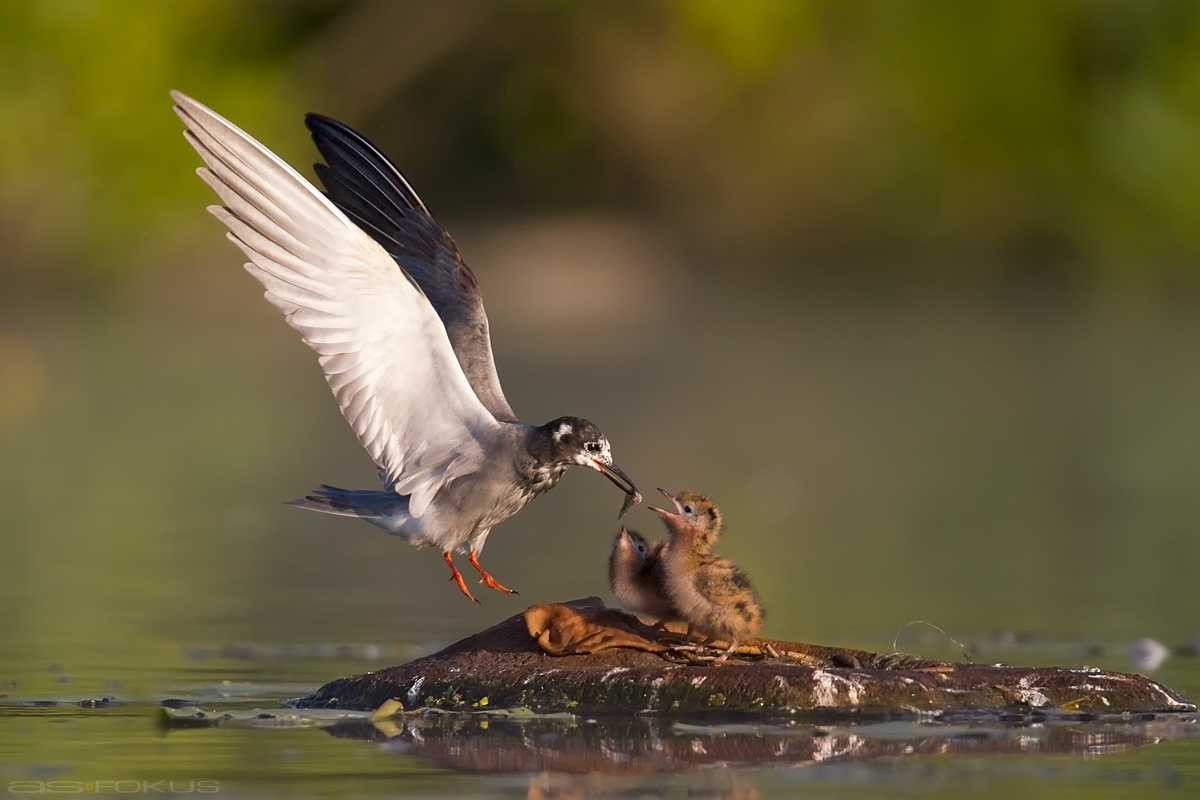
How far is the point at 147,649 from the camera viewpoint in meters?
9.43

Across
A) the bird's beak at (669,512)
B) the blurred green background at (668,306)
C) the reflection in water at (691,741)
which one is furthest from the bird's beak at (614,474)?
the blurred green background at (668,306)

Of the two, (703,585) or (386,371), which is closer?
(703,585)

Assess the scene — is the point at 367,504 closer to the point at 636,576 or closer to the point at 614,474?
the point at 614,474

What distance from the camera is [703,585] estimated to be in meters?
8.10

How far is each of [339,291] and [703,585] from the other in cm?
167

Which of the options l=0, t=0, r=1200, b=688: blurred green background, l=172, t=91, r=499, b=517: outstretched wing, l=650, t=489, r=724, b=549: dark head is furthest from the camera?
l=0, t=0, r=1200, b=688: blurred green background

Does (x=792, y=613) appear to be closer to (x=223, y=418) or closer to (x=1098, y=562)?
(x=1098, y=562)

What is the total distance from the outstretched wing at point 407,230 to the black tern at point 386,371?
0.18 metres

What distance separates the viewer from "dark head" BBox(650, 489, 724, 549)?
8195mm

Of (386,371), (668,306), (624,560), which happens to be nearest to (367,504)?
(386,371)

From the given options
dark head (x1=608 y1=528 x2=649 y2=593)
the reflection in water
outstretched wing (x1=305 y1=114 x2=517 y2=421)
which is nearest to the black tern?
outstretched wing (x1=305 y1=114 x2=517 y2=421)

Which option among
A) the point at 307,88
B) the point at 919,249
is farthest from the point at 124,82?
the point at 919,249

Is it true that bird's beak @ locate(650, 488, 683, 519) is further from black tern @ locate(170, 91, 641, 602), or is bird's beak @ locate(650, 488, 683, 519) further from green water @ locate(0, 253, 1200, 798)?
green water @ locate(0, 253, 1200, 798)

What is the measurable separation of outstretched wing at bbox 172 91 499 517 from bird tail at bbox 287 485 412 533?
0.87 feet
